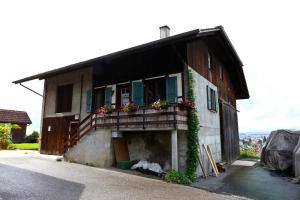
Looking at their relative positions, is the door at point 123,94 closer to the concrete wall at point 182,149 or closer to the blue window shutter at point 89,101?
the blue window shutter at point 89,101

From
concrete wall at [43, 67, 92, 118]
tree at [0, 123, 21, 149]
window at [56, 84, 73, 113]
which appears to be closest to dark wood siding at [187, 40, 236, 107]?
concrete wall at [43, 67, 92, 118]

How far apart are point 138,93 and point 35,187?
627 centimetres

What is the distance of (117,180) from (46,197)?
9.37 feet

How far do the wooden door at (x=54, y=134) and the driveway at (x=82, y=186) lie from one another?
17.9 ft

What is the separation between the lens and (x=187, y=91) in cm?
1065

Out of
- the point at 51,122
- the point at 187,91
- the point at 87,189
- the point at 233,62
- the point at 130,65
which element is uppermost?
the point at 233,62

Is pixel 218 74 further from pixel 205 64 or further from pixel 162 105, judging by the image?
pixel 162 105

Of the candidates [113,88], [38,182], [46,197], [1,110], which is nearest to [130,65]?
[113,88]

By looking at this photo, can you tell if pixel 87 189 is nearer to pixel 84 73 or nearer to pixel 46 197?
pixel 46 197

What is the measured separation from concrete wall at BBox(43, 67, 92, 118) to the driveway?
5.58 meters

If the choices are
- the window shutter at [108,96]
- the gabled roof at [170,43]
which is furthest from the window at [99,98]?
the gabled roof at [170,43]

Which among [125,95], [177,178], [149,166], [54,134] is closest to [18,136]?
[54,134]

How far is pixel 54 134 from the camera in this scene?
16.0 metres

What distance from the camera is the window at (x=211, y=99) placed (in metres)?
12.7
